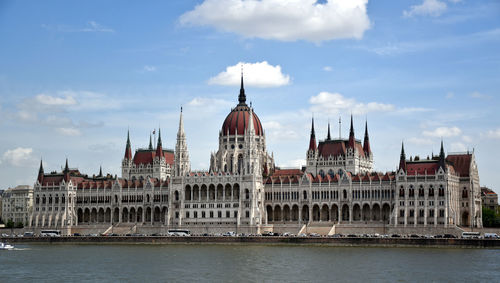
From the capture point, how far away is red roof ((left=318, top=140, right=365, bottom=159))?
156 metres

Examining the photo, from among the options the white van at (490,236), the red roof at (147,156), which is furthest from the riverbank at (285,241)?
the red roof at (147,156)

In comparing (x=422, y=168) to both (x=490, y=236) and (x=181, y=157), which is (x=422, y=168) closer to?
(x=490, y=236)

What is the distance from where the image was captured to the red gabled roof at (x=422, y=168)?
450 feet

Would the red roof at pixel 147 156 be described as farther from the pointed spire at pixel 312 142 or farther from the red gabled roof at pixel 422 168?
the red gabled roof at pixel 422 168

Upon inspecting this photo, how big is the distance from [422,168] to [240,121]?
141 ft

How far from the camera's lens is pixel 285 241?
130125 millimetres

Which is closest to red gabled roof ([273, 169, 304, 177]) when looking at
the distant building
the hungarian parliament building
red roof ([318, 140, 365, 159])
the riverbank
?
the hungarian parliament building

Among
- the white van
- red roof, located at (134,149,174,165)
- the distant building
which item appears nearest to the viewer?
the white van

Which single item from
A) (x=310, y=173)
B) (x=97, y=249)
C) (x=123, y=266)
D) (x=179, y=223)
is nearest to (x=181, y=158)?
(x=179, y=223)

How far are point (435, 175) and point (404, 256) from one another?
111ft

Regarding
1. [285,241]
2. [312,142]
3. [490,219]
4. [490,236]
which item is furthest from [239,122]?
[490,236]

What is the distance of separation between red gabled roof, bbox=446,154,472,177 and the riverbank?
24707 mm

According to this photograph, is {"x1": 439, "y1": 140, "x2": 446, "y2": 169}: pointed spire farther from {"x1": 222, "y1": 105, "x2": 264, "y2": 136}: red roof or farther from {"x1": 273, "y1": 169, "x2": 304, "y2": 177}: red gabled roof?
Result: {"x1": 222, "y1": 105, "x2": 264, "y2": 136}: red roof

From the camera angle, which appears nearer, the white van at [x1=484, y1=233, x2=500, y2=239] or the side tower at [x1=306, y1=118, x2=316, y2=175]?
the white van at [x1=484, y1=233, x2=500, y2=239]
